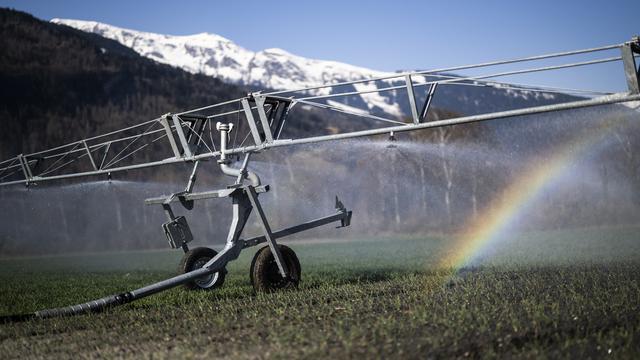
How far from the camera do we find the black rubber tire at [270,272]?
1060 centimetres

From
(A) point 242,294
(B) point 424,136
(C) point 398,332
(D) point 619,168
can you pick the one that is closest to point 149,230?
(B) point 424,136

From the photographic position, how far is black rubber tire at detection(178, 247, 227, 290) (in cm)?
1177

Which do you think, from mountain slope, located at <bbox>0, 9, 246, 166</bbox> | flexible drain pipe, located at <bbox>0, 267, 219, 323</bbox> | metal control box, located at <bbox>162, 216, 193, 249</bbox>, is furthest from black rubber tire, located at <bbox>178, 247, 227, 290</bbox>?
mountain slope, located at <bbox>0, 9, 246, 166</bbox>

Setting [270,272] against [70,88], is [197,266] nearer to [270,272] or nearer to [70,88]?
[270,272]

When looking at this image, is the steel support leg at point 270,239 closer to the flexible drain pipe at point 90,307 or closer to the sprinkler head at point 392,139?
the flexible drain pipe at point 90,307

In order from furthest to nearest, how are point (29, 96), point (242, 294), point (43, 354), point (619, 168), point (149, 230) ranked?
point (29, 96)
point (149, 230)
point (619, 168)
point (242, 294)
point (43, 354)

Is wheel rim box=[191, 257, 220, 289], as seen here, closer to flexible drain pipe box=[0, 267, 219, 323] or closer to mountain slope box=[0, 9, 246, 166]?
flexible drain pipe box=[0, 267, 219, 323]

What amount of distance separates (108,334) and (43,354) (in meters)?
0.92

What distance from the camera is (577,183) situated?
53.1 meters

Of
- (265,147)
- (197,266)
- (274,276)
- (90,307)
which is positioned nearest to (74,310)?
(90,307)

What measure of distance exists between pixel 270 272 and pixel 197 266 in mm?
1939

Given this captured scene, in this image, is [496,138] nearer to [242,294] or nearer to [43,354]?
[242,294]

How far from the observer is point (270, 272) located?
10.8 meters

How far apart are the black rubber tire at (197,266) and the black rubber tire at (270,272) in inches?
47.0
